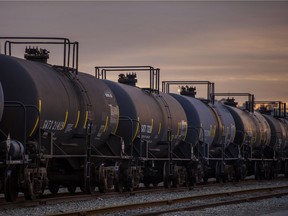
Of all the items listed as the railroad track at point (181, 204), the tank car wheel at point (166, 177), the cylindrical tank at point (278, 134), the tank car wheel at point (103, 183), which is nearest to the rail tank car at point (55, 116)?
the tank car wheel at point (103, 183)

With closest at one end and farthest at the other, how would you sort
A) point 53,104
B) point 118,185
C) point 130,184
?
point 53,104
point 118,185
point 130,184

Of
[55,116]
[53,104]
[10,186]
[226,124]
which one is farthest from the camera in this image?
[226,124]

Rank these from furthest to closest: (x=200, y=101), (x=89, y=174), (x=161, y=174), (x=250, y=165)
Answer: (x=250, y=165) < (x=200, y=101) < (x=161, y=174) < (x=89, y=174)

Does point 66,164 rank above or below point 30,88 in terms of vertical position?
below

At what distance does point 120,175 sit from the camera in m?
25.1

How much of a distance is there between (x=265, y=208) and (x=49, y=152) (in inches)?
241

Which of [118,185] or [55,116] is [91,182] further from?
[55,116]

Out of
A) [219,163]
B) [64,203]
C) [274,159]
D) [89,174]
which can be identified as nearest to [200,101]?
[219,163]

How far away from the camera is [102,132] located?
23.1 meters

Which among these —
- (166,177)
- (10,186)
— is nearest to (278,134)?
(166,177)

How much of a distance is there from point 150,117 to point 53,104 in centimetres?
799

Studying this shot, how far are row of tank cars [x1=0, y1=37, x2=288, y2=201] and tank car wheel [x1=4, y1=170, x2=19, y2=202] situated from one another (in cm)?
3

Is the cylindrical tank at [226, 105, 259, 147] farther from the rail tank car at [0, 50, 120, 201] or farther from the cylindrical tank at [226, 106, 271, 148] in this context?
the rail tank car at [0, 50, 120, 201]

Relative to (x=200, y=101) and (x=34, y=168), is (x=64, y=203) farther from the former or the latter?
(x=200, y=101)
